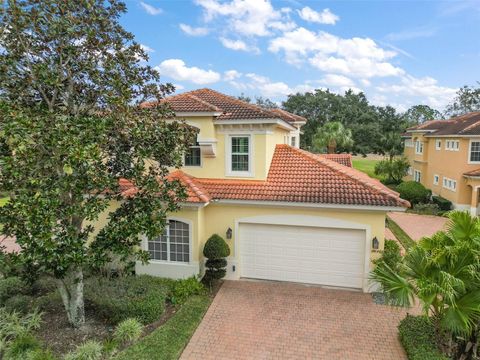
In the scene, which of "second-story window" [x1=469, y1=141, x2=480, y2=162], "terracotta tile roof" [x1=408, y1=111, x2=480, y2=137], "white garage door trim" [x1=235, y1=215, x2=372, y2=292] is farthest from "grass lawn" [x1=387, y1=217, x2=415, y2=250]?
"terracotta tile roof" [x1=408, y1=111, x2=480, y2=137]

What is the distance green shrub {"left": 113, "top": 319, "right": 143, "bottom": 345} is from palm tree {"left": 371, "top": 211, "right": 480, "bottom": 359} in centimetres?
716

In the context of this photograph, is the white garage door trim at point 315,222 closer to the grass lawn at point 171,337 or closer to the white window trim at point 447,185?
the grass lawn at point 171,337

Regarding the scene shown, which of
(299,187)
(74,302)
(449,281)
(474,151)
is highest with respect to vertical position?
(474,151)

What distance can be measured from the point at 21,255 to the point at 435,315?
1065 centimetres

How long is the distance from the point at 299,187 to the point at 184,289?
20.7 feet

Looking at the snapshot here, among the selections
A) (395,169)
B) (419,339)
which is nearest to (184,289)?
(419,339)

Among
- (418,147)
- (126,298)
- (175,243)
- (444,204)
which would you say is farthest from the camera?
(418,147)

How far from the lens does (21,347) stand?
869 centimetres

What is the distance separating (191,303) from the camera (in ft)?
38.8

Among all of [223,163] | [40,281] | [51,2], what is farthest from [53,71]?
[40,281]

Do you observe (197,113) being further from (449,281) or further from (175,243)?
(449,281)

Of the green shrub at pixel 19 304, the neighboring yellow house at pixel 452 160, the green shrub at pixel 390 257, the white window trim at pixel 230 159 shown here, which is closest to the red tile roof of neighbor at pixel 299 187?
the white window trim at pixel 230 159

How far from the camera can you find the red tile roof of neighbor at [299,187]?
12.7m

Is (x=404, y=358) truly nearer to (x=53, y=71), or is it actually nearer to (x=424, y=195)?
(x=53, y=71)
